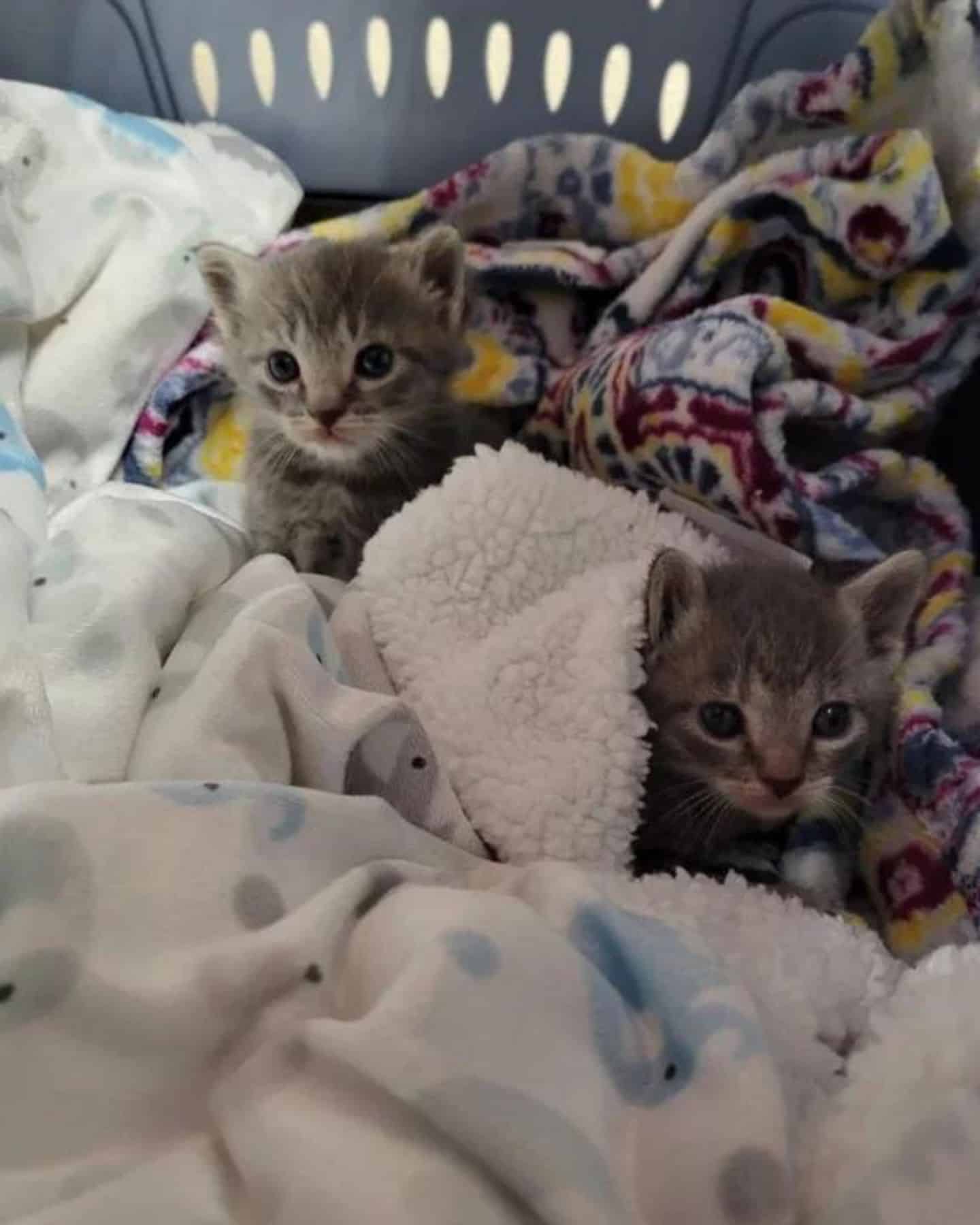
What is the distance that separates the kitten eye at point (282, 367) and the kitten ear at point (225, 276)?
79 mm

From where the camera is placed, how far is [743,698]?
3.05 feet

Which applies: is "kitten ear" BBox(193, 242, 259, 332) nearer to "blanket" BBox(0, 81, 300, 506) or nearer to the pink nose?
"blanket" BBox(0, 81, 300, 506)

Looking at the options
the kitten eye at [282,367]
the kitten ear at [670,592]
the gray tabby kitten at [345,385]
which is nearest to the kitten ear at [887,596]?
the kitten ear at [670,592]

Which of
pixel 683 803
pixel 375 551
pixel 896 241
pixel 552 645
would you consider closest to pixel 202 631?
pixel 375 551

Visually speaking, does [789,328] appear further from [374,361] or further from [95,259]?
[95,259]

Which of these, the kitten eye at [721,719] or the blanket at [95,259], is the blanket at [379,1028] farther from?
the blanket at [95,259]

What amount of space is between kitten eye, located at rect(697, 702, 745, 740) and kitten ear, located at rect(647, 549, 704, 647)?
0.06m

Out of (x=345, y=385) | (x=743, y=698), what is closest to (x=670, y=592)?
(x=743, y=698)

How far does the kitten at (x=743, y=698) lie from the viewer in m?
0.92

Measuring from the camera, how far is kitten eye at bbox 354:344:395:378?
121 cm

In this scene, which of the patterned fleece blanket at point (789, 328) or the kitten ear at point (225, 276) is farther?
the kitten ear at point (225, 276)

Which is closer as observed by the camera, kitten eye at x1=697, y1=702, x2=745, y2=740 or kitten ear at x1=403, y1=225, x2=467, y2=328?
kitten eye at x1=697, y1=702, x2=745, y2=740

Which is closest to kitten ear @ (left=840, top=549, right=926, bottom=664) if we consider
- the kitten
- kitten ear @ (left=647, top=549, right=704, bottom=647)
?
the kitten

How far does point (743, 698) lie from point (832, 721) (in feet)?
0.26
